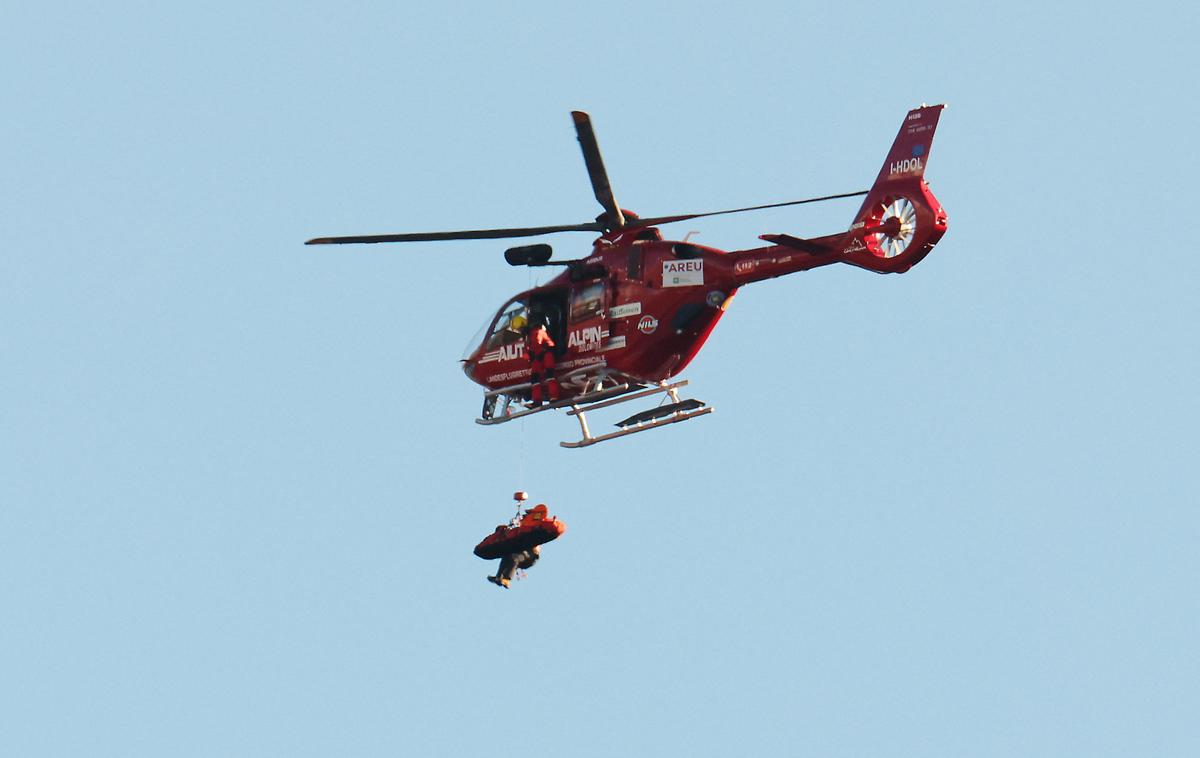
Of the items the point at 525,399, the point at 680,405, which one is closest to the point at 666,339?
the point at 680,405

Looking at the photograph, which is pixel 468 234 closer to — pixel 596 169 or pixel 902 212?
pixel 596 169

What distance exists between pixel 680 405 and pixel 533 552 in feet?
14.9

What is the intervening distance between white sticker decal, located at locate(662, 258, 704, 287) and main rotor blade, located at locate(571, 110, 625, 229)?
1.49 m

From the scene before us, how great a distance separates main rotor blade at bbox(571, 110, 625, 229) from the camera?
39531 millimetres

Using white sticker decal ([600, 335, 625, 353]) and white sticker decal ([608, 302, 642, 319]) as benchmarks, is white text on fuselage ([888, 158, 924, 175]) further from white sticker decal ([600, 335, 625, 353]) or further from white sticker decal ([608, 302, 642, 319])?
white sticker decal ([600, 335, 625, 353])

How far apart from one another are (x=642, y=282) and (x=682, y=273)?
36.4 inches

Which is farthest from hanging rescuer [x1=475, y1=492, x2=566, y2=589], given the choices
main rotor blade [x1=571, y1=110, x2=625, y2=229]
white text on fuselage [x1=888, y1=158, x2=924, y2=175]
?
white text on fuselage [x1=888, y1=158, x2=924, y2=175]

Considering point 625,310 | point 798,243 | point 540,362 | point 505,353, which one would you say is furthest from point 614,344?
point 798,243

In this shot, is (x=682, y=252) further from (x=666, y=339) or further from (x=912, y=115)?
(x=912, y=115)

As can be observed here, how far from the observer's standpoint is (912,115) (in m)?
39.1

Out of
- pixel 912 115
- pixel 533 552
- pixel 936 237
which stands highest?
pixel 912 115

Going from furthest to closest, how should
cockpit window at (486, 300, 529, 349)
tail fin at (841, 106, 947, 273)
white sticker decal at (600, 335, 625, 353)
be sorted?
cockpit window at (486, 300, 529, 349) < white sticker decal at (600, 335, 625, 353) < tail fin at (841, 106, 947, 273)

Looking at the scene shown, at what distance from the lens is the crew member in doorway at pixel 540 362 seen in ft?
141

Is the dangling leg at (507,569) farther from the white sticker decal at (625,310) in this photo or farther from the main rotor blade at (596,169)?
the main rotor blade at (596,169)
